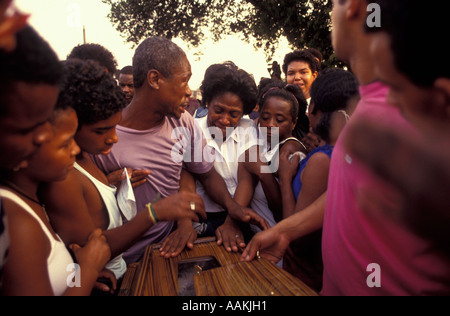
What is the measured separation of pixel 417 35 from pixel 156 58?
5.91 feet

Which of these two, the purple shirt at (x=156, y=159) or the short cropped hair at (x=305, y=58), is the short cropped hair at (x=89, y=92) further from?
the short cropped hair at (x=305, y=58)

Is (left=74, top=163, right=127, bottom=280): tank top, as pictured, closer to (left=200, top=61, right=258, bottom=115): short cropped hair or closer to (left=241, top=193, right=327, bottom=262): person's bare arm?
(left=241, top=193, right=327, bottom=262): person's bare arm

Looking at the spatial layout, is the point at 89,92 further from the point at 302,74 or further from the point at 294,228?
the point at 302,74

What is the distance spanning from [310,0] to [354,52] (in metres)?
12.1

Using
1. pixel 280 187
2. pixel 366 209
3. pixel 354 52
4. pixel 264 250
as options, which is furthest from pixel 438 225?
pixel 280 187

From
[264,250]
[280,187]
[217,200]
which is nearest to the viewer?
[264,250]

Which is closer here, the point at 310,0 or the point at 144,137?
the point at 144,137

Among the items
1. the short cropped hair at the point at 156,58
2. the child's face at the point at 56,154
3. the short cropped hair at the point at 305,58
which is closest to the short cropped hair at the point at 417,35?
the child's face at the point at 56,154

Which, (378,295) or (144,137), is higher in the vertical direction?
(144,137)

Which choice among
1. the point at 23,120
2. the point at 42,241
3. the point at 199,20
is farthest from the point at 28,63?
the point at 199,20

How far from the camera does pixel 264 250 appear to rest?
1.59 m
